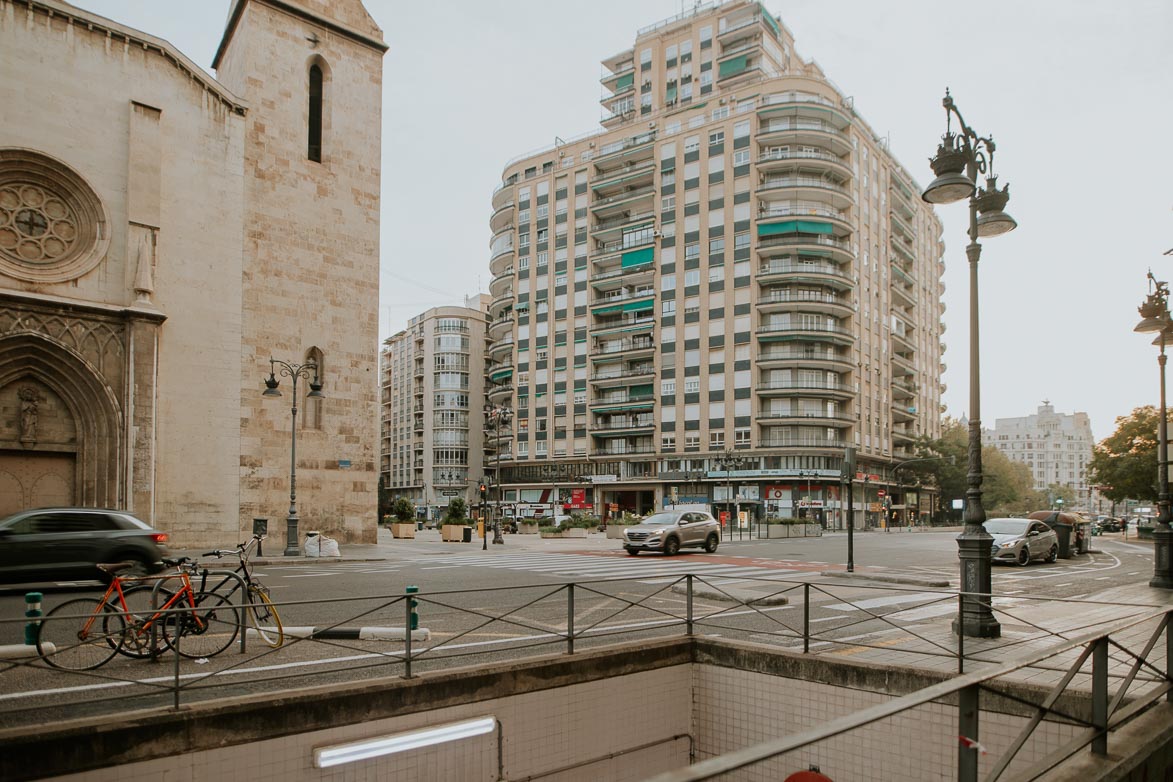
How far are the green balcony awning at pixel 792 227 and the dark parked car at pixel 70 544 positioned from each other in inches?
2349

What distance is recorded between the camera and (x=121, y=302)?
951 inches

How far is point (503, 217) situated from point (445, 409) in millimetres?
27233

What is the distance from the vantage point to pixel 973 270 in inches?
400

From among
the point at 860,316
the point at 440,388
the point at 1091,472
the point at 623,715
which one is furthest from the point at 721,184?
the point at 623,715

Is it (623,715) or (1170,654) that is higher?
(1170,654)

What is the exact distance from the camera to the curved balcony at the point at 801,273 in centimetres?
6650

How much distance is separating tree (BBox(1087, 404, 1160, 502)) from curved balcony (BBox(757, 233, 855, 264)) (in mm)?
25435

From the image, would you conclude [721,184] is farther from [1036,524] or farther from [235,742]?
[235,742]

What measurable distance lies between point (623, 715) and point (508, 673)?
61.9 inches

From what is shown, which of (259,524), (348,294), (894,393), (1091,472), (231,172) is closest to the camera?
(259,524)

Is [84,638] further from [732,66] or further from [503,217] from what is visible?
[503,217]

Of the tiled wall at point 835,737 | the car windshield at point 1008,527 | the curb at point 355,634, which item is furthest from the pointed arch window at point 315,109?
the tiled wall at point 835,737

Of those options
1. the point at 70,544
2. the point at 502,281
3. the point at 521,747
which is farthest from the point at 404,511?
the point at 502,281

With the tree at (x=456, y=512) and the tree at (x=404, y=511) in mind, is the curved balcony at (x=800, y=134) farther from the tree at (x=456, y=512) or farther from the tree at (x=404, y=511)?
the tree at (x=404, y=511)
